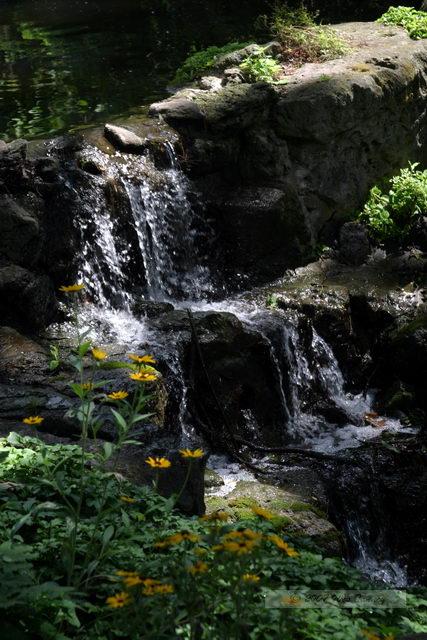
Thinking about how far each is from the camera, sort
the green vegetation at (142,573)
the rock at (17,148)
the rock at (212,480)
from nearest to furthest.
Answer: the green vegetation at (142,573) < the rock at (212,480) < the rock at (17,148)

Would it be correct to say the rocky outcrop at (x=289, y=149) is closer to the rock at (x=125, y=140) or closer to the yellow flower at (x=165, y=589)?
the rock at (x=125, y=140)

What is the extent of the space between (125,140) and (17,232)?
1.98 metres

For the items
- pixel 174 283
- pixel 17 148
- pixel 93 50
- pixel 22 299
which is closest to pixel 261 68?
pixel 174 283

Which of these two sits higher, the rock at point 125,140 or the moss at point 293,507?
the rock at point 125,140

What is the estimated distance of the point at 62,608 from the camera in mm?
2719

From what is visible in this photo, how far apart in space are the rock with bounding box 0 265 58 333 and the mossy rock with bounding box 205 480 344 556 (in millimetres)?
2200

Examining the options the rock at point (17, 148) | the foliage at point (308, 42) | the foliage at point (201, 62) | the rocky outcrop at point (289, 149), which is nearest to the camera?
the rock at point (17, 148)

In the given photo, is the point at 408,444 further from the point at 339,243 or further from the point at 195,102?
the point at 195,102

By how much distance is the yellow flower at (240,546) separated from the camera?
2.20 m

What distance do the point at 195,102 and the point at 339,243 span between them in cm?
222

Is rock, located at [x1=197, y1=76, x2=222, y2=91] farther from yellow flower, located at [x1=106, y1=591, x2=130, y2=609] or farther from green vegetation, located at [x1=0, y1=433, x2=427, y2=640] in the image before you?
yellow flower, located at [x1=106, y1=591, x2=130, y2=609]

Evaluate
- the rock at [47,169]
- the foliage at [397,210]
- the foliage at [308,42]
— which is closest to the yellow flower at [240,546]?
the rock at [47,169]

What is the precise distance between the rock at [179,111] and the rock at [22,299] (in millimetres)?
2785

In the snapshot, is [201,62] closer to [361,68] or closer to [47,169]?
[361,68]
